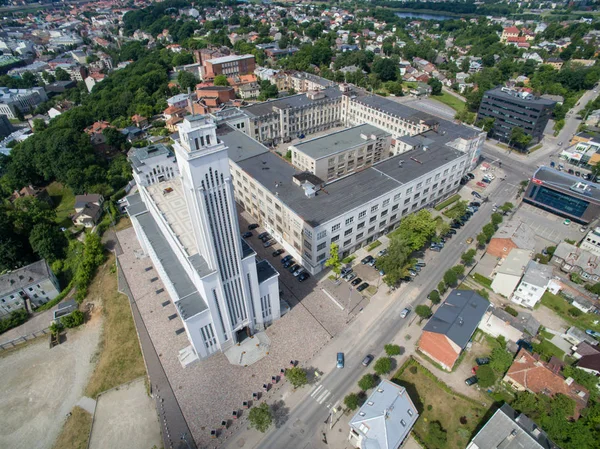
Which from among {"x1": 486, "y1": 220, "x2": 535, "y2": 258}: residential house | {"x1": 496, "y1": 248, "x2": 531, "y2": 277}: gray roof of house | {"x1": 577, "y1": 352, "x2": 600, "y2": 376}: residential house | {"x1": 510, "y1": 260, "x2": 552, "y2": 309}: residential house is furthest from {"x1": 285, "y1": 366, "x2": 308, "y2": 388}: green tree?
{"x1": 486, "y1": 220, "x2": 535, "y2": 258}: residential house

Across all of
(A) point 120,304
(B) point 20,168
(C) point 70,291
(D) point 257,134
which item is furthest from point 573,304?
(B) point 20,168

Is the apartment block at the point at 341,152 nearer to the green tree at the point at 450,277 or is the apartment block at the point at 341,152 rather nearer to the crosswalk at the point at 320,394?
the green tree at the point at 450,277

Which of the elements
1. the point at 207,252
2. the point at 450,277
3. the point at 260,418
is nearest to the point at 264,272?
the point at 207,252

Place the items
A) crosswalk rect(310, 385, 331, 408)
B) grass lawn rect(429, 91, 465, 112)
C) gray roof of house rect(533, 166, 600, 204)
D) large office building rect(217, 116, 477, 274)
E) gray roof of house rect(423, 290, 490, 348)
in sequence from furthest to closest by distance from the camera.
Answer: grass lawn rect(429, 91, 465, 112), gray roof of house rect(533, 166, 600, 204), large office building rect(217, 116, 477, 274), gray roof of house rect(423, 290, 490, 348), crosswalk rect(310, 385, 331, 408)

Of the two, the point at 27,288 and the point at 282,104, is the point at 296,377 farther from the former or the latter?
the point at 282,104

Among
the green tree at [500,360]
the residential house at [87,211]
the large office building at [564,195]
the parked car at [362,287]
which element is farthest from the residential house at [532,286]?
the residential house at [87,211]

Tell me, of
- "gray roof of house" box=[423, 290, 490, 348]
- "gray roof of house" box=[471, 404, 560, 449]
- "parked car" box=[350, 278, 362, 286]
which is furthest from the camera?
"parked car" box=[350, 278, 362, 286]

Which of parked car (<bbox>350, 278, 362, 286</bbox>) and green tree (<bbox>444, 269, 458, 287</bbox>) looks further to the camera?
parked car (<bbox>350, 278, 362, 286</bbox>)

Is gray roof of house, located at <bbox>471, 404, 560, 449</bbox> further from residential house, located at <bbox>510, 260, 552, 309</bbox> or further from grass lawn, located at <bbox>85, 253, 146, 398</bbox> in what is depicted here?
grass lawn, located at <bbox>85, 253, 146, 398</bbox>
